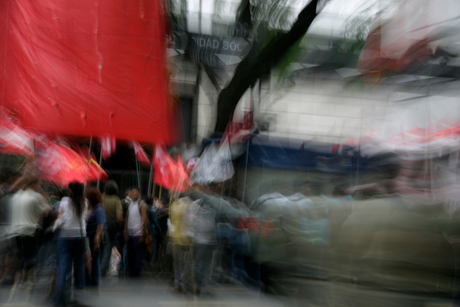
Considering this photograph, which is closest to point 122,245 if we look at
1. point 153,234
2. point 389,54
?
point 153,234

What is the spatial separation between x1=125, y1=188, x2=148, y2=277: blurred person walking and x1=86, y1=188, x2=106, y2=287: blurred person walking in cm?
133

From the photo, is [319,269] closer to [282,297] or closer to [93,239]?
[282,297]

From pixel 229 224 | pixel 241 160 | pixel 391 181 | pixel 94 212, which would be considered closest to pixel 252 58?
pixel 241 160

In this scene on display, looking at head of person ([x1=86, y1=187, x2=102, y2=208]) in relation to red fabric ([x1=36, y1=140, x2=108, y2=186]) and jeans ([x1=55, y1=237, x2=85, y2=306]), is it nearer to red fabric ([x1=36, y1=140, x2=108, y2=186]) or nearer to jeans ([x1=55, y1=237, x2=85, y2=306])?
red fabric ([x1=36, y1=140, x2=108, y2=186])

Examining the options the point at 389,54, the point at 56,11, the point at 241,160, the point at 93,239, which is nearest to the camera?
the point at 389,54

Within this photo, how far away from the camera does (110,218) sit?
27.8 feet

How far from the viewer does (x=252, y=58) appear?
8.69 metres

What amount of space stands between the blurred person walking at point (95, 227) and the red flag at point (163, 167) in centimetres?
312

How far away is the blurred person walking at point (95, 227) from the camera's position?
21.7 ft

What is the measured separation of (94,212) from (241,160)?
2.62 meters

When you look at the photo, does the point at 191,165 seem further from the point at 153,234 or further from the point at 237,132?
the point at 153,234

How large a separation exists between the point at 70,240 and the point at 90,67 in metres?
1.98

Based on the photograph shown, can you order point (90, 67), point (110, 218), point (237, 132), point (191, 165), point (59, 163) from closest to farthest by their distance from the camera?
point (90, 67) < point (59, 163) < point (237, 132) < point (191, 165) < point (110, 218)

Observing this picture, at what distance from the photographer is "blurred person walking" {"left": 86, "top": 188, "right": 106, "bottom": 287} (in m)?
6.62
